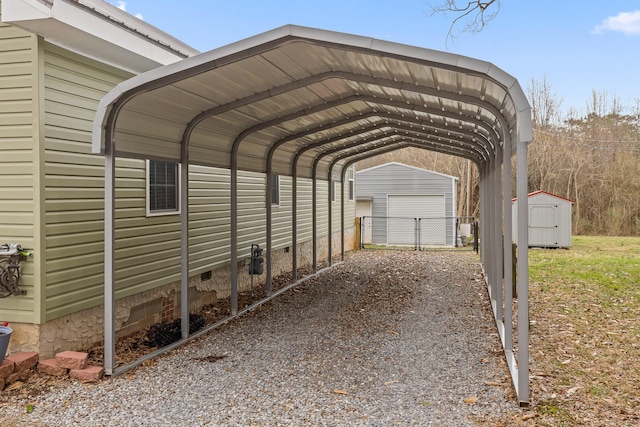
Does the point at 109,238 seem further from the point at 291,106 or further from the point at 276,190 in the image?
the point at 276,190

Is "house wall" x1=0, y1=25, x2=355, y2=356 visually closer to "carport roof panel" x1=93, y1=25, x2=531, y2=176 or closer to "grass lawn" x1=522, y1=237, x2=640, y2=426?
"carport roof panel" x1=93, y1=25, x2=531, y2=176

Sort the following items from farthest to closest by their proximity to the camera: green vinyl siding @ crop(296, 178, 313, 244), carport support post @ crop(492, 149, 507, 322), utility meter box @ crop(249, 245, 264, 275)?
green vinyl siding @ crop(296, 178, 313, 244) → utility meter box @ crop(249, 245, 264, 275) → carport support post @ crop(492, 149, 507, 322)

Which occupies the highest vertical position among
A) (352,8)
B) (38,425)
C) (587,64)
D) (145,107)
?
Answer: (352,8)

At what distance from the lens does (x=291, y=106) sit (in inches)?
281

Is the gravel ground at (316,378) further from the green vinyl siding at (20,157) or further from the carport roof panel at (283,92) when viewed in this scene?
the carport roof panel at (283,92)

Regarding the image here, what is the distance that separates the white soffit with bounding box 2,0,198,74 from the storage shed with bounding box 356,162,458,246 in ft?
46.5

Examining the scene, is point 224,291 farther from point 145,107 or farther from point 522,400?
point 522,400

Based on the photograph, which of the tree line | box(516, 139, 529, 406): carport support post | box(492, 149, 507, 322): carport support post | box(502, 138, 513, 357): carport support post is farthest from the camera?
the tree line

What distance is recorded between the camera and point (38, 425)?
12.5 ft

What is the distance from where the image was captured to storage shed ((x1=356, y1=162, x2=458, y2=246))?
65.9 feet

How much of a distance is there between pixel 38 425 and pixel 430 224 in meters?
17.7

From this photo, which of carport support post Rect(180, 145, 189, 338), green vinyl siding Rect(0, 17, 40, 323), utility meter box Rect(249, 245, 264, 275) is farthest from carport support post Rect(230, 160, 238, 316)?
green vinyl siding Rect(0, 17, 40, 323)

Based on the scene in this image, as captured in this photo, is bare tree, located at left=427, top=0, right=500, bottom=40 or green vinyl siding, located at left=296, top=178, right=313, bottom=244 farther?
green vinyl siding, located at left=296, top=178, right=313, bottom=244

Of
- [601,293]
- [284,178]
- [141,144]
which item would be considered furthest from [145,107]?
[601,293]
